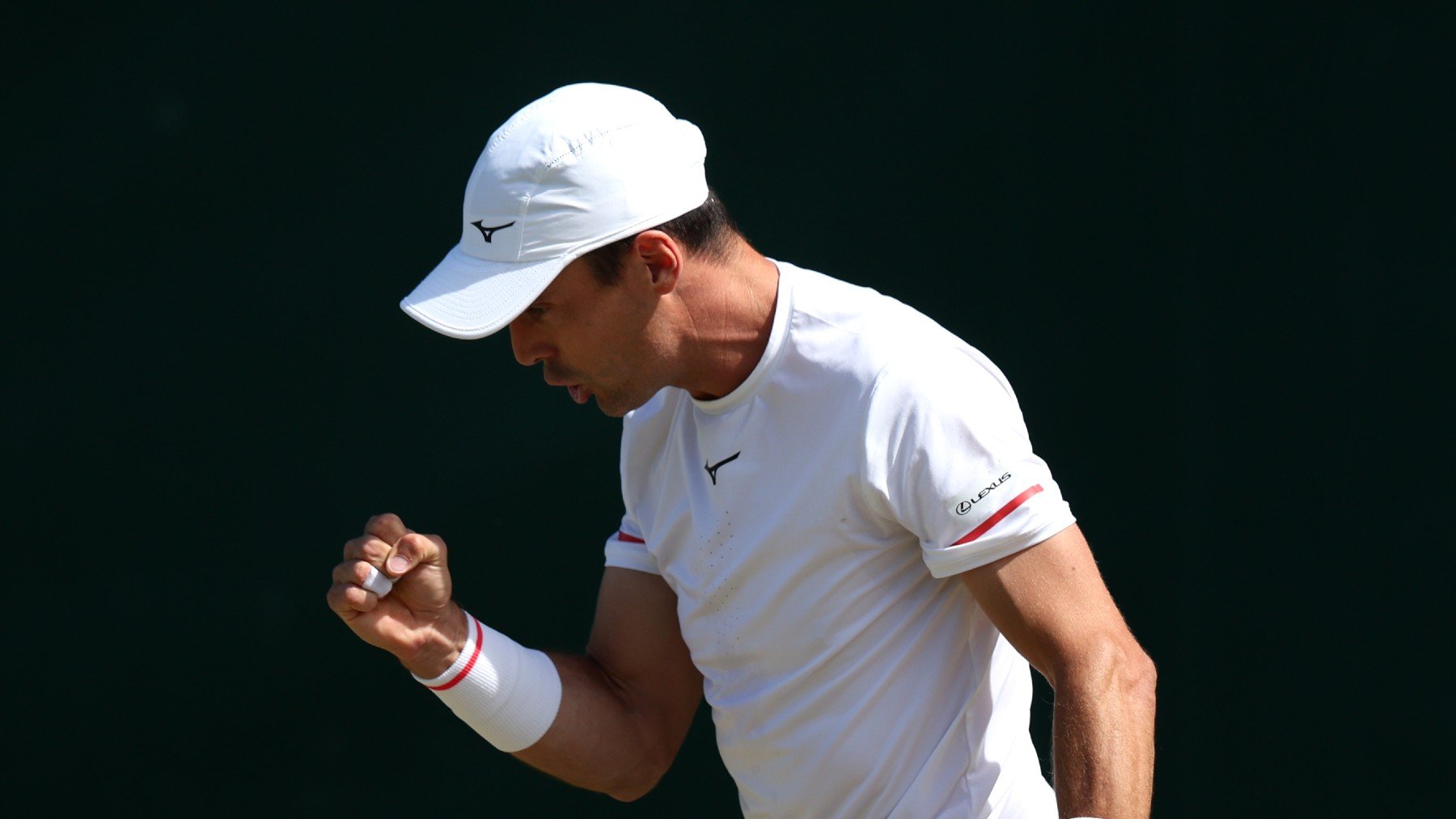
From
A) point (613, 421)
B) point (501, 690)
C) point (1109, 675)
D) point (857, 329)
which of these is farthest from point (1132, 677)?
point (613, 421)

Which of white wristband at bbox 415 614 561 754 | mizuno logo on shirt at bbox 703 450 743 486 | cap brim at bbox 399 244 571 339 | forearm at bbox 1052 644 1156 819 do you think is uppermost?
cap brim at bbox 399 244 571 339

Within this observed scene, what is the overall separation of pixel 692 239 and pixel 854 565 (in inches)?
17.3

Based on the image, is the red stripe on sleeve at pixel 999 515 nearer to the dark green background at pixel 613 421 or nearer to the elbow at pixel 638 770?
the elbow at pixel 638 770

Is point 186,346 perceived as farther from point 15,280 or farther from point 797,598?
point 797,598

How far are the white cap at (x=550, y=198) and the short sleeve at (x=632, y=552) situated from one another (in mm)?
495

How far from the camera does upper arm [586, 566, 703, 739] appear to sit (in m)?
2.17

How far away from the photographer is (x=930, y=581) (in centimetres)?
185

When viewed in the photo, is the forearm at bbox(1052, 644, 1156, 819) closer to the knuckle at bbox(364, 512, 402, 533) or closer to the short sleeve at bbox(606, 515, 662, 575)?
the short sleeve at bbox(606, 515, 662, 575)

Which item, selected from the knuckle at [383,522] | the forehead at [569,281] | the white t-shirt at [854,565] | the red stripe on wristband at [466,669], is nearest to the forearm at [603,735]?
the red stripe on wristband at [466,669]

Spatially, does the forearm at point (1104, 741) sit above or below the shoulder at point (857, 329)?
below

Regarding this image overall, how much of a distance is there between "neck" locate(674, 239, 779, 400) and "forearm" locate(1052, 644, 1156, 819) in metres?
0.56

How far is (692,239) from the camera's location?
1833 mm

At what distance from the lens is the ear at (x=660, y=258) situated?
1785mm

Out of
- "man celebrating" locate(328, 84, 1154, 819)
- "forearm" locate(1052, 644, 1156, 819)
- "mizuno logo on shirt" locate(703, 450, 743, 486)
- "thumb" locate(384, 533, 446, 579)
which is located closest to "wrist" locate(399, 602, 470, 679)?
"man celebrating" locate(328, 84, 1154, 819)
